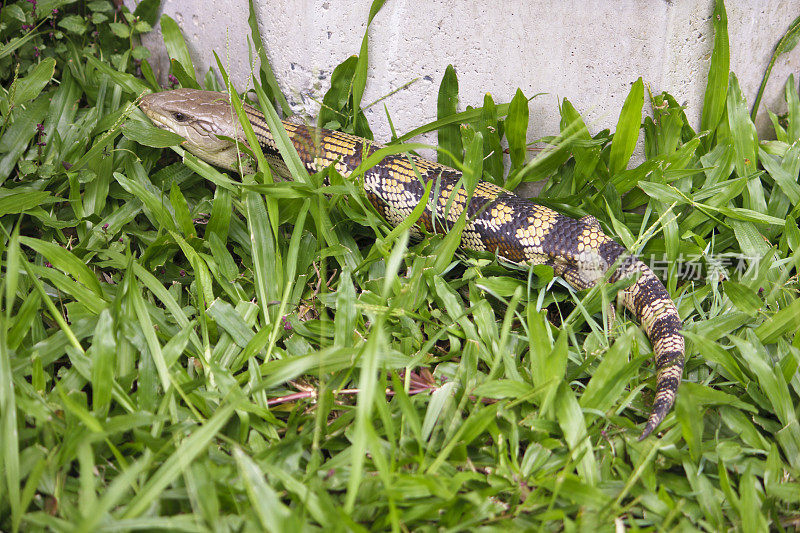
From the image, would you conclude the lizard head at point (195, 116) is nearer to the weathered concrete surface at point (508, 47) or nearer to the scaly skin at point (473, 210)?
the scaly skin at point (473, 210)

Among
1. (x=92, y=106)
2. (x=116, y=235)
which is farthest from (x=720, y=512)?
(x=92, y=106)

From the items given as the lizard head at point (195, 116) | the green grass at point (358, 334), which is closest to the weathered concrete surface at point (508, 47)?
the green grass at point (358, 334)

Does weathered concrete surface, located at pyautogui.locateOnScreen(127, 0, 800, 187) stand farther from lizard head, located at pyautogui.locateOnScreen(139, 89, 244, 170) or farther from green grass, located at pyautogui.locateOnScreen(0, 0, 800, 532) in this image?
lizard head, located at pyautogui.locateOnScreen(139, 89, 244, 170)

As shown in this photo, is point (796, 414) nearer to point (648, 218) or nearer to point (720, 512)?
point (720, 512)

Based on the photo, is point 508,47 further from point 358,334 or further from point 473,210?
point 358,334

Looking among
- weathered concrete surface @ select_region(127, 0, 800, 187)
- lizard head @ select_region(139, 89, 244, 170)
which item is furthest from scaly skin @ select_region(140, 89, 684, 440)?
weathered concrete surface @ select_region(127, 0, 800, 187)
